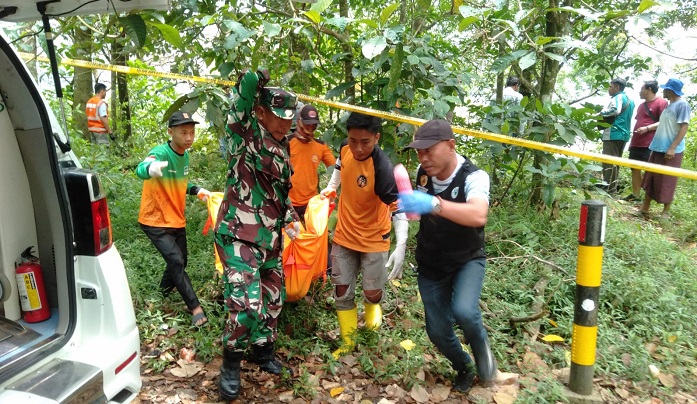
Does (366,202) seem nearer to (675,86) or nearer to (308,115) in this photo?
(308,115)

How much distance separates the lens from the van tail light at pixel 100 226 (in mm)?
2098

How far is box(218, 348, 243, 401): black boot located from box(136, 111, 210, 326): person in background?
2.48ft

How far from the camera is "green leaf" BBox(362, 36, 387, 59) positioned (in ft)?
10.4

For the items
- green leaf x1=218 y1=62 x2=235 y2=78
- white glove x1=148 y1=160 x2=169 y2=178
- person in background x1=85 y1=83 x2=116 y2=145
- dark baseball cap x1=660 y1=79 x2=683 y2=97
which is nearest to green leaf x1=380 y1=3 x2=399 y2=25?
green leaf x1=218 y1=62 x2=235 y2=78

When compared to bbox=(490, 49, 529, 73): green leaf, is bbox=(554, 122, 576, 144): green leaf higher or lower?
lower

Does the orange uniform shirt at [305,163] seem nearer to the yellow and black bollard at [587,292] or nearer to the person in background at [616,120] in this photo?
the yellow and black bollard at [587,292]

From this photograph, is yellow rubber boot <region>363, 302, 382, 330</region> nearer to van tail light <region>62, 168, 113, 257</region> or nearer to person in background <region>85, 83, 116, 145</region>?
van tail light <region>62, 168, 113, 257</region>

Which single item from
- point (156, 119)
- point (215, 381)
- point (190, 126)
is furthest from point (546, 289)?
point (156, 119)

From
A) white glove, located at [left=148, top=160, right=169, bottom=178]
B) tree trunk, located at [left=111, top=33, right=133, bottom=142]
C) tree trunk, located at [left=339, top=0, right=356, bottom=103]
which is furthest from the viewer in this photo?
tree trunk, located at [left=111, top=33, right=133, bottom=142]

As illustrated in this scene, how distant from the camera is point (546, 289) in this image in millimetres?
3922

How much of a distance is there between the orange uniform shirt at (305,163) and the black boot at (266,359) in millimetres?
1613

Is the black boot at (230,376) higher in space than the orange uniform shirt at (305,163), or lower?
lower

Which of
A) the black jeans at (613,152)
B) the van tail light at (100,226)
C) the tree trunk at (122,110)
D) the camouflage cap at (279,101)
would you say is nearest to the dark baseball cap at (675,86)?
the black jeans at (613,152)

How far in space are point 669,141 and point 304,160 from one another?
190 inches
